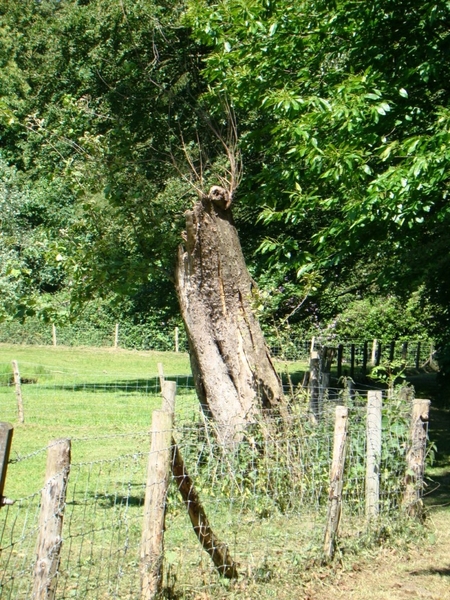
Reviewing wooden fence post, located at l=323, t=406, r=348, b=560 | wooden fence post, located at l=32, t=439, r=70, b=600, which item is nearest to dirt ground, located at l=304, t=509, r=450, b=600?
wooden fence post, located at l=323, t=406, r=348, b=560

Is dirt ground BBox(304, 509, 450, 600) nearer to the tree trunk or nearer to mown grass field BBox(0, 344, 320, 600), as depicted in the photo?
mown grass field BBox(0, 344, 320, 600)

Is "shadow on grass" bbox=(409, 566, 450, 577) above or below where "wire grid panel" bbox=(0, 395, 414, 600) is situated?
below

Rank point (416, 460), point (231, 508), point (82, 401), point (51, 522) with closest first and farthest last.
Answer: point (51, 522) < point (231, 508) < point (416, 460) < point (82, 401)

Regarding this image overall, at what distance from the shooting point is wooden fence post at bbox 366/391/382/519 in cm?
741

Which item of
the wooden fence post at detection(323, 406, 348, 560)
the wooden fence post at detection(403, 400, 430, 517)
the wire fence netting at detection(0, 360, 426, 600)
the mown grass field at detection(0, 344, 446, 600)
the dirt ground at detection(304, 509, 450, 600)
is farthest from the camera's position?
the wooden fence post at detection(403, 400, 430, 517)

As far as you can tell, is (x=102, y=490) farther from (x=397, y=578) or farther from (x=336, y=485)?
(x=397, y=578)

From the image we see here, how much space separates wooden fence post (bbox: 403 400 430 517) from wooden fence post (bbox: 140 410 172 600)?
3.48m

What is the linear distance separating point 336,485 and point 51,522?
3.12 m

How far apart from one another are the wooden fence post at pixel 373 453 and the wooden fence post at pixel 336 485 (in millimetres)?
757

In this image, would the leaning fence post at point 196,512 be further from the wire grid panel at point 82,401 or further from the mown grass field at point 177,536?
the wire grid panel at point 82,401

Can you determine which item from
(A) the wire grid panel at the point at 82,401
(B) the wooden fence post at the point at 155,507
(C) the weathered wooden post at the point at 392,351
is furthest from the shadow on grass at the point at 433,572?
(C) the weathered wooden post at the point at 392,351

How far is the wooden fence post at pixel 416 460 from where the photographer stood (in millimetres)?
7754

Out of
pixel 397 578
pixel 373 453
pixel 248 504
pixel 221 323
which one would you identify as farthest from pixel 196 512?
pixel 221 323

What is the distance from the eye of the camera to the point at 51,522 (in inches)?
169
